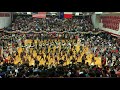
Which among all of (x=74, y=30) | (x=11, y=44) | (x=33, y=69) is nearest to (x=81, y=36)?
(x=74, y=30)

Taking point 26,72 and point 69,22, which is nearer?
point 26,72

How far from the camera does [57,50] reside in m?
17.7

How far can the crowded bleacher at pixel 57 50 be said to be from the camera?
474 inches

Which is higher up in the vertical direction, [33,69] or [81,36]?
[81,36]

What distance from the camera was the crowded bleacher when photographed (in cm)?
1204

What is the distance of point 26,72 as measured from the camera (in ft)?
38.9
